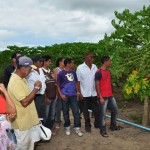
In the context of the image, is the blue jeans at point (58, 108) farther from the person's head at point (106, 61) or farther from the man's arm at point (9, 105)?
the man's arm at point (9, 105)

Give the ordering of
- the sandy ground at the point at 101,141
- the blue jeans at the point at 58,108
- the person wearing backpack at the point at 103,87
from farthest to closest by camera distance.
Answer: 1. the blue jeans at the point at 58,108
2. the person wearing backpack at the point at 103,87
3. the sandy ground at the point at 101,141

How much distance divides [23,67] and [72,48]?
8.99 metres

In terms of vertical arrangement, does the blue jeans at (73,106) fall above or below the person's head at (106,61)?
below

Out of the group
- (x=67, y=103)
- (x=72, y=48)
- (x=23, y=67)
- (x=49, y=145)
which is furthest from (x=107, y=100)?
(x=72, y=48)

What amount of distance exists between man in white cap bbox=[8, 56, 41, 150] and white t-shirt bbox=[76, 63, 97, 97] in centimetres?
349

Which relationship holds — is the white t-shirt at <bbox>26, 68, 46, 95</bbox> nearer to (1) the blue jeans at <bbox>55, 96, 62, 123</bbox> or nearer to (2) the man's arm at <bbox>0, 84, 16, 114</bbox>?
(1) the blue jeans at <bbox>55, 96, 62, 123</bbox>

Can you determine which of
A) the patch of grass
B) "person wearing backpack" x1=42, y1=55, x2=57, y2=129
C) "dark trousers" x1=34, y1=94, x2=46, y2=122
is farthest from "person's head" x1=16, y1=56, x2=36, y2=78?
the patch of grass

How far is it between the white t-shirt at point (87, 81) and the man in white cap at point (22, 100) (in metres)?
3.49

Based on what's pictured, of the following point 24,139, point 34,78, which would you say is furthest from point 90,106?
point 24,139

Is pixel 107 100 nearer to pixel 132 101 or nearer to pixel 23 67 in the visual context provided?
pixel 23 67

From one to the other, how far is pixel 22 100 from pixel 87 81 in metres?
3.77

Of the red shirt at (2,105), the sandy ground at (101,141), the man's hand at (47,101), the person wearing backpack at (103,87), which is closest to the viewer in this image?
the red shirt at (2,105)

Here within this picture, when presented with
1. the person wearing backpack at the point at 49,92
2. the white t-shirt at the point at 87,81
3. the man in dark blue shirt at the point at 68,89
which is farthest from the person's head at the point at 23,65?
the white t-shirt at the point at 87,81

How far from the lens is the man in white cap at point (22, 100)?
4.72 metres
